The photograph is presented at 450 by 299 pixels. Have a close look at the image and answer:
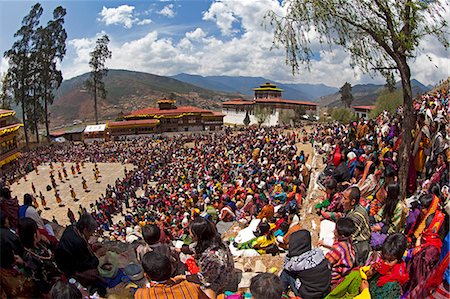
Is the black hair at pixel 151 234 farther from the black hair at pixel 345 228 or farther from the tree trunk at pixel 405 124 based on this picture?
the tree trunk at pixel 405 124

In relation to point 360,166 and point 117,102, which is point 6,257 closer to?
point 360,166

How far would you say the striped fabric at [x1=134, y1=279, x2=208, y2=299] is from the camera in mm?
2762

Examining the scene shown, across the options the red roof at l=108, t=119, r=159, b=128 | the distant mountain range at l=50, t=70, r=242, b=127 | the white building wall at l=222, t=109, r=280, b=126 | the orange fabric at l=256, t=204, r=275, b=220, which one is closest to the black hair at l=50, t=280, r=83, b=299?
the orange fabric at l=256, t=204, r=275, b=220

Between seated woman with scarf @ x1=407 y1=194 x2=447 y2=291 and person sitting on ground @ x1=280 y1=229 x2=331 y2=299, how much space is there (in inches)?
33.3

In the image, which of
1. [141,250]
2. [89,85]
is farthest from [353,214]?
[89,85]

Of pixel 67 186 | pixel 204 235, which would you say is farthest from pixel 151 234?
pixel 67 186

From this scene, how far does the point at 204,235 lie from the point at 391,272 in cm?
203

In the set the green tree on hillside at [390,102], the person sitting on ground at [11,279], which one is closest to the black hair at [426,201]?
the person sitting on ground at [11,279]

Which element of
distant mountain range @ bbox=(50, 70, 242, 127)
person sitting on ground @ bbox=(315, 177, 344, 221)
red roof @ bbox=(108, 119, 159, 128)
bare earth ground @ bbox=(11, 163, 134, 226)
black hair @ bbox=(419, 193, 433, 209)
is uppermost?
distant mountain range @ bbox=(50, 70, 242, 127)

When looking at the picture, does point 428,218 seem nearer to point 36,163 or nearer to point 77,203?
point 77,203

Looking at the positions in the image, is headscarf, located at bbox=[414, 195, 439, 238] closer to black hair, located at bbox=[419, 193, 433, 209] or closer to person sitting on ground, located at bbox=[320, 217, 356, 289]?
black hair, located at bbox=[419, 193, 433, 209]

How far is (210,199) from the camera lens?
1259 cm

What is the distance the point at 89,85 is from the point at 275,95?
34.5 metres

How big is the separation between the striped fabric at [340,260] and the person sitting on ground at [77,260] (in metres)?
Result: 2.75
